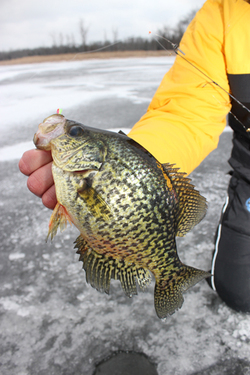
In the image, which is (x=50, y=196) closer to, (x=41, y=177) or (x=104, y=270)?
(x=41, y=177)

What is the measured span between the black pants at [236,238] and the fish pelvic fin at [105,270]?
115 centimetres

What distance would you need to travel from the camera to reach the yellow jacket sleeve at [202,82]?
180cm

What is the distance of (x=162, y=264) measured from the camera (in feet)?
3.94

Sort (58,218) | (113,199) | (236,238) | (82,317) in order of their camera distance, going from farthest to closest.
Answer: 1. (236,238)
2. (82,317)
3. (58,218)
4. (113,199)

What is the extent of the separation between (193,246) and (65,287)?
119cm

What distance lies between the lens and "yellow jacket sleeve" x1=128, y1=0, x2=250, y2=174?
5.90 ft

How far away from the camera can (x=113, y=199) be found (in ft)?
3.36

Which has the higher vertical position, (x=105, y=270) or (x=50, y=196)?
(x=50, y=196)

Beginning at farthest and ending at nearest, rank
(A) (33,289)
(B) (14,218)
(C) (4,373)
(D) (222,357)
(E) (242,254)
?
(B) (14,218) → (E) (242,254) → (A) (33,289) → (D) (222,357) → (C) (4,373)

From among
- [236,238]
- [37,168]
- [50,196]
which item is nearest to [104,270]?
[50,196]

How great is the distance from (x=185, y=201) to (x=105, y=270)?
477 millimetres

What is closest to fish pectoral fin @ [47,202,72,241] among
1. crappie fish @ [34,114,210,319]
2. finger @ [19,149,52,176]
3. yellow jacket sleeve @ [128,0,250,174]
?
Answer: crappie fish @ [34,114,210,319]

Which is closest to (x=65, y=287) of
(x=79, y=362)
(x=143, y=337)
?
(x=79, y=362)

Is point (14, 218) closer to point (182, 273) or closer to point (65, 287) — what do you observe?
point (65, 287)
